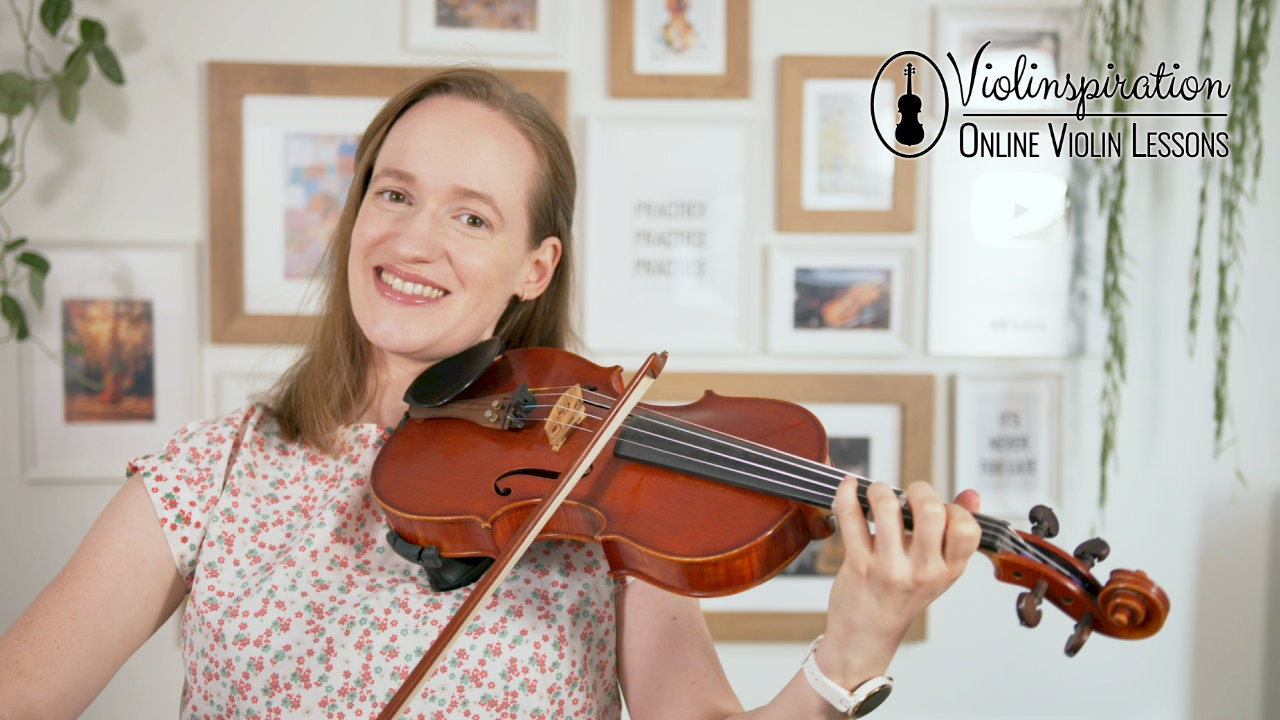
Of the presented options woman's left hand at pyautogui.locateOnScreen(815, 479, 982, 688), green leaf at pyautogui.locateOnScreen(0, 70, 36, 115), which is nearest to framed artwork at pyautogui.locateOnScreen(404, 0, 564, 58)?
green leaf at pyautogui.locateOnScreen(0, 70, 36, 115)

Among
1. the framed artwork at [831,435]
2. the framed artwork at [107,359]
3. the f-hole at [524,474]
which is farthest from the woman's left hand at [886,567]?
the framed artwork at [107,359]

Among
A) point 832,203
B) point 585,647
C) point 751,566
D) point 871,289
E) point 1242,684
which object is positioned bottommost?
point 1242,684

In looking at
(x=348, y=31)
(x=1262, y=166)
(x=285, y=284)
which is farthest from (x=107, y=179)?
(x=1262, y=166)

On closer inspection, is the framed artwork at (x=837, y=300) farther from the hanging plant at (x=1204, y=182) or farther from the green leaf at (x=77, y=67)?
the green leaf at (x=77, y=67)

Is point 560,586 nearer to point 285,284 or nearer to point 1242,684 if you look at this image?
point 285,284

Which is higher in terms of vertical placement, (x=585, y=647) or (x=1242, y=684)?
(x=585, y=647)

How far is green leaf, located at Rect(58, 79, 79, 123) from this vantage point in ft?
6.44

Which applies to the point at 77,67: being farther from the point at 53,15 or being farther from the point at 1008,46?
the point at 1008,46

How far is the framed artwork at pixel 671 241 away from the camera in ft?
7.12

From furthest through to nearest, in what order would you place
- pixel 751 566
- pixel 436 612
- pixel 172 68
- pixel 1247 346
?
pixel 1247 346
pixel 172 68
pixel 436 612
pixel 751 566

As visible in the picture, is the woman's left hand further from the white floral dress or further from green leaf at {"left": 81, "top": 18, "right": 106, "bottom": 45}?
green leaf at {"left": 81, "top": 18, "right": 106, "bottom": 45}

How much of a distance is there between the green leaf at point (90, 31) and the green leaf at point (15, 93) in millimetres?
156

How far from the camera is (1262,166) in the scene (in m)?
2.21

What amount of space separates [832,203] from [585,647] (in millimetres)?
1375
